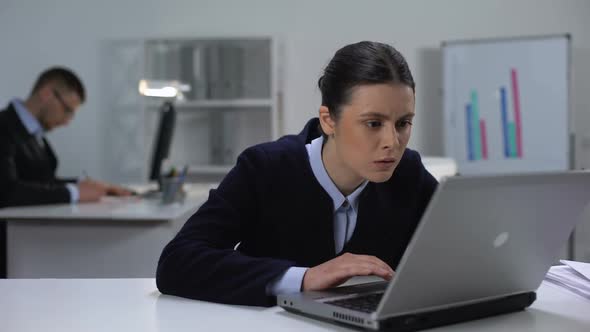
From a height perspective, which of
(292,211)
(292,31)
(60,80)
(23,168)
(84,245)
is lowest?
(84,245)

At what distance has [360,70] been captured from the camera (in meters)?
1.36

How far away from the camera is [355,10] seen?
4.91 m

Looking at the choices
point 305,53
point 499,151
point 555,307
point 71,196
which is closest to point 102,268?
point 71,196

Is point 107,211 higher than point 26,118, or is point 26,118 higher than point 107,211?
point 26,118

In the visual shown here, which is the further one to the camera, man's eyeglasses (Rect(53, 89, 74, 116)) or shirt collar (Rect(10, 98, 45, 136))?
man's eyeglasses (Rect(53, 89, 74, 116))

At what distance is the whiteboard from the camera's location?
14.9 ft

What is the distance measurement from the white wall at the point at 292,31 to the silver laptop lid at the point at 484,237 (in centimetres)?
384

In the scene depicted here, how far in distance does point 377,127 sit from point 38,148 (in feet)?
9.86

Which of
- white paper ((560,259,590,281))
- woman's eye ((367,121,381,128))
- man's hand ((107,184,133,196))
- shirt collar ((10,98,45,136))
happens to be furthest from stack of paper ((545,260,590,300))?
shirt collar ((10,98,45,136))

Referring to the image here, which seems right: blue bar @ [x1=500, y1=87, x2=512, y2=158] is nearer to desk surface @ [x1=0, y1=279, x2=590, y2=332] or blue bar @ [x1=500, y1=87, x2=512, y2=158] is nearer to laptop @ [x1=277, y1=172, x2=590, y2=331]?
desk surface @ [x1=0, y1=279, x2=590, y2=332]

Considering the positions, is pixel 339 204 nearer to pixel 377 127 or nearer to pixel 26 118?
pixel 377 127

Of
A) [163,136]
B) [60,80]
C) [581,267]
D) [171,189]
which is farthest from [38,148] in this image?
[581,267]

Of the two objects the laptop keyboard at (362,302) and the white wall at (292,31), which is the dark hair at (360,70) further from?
the white wall at (292,31)

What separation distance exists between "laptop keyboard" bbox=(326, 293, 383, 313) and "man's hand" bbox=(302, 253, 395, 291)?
1.5 inches
